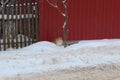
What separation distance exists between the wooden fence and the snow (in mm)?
412

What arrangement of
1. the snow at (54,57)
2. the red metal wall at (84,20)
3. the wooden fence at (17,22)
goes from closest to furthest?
the snow at (54,57)
the wooden fence at (17,22)
the red metal wall at (84,20)

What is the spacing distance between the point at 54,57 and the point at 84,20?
3.89 meters

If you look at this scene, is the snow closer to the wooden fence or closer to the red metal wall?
the wooden fence

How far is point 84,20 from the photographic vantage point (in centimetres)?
1421

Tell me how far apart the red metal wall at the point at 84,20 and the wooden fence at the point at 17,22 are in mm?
488

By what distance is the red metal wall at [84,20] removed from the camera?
13.9 meters

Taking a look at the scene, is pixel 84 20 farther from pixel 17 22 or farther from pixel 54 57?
pixel 54 57

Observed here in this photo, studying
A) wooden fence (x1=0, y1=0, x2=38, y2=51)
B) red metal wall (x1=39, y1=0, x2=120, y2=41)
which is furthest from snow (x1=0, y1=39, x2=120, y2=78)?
red metal wall (x1=39, y1=0, x2=120, y2=41)

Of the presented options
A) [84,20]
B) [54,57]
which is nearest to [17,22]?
[84,20]

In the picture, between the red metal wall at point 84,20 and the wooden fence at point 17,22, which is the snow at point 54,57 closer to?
the wooden fence at point 17,22

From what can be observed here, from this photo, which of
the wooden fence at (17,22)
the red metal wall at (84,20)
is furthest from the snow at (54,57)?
the red metal wall at (84,20)

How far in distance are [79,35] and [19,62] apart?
4567 millimetres

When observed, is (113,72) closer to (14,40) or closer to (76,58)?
(76,58)

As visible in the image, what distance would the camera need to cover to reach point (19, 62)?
10.2m
